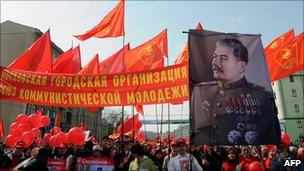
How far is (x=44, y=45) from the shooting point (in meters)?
13.4

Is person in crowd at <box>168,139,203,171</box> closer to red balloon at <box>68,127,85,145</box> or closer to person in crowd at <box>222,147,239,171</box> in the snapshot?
person in crowd at <box>222,147,239,171</box>

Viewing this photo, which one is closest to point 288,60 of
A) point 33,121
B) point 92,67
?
point 92,67

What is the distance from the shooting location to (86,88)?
9508mm

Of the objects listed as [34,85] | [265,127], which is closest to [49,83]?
[34,85]

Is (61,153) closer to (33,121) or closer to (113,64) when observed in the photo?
(113,64)

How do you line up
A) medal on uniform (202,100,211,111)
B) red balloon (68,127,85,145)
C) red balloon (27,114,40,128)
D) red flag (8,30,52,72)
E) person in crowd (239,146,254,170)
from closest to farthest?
medal on uniform (202,100,211,111) < person in crowd (239,146,254,170) < red balloon (68,127,85,145) < red flag (8,30,52,72) < red balloon (27,114,40,128)

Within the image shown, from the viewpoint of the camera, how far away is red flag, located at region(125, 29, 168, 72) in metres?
14.6

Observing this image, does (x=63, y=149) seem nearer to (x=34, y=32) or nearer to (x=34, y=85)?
(x=34, y=85)

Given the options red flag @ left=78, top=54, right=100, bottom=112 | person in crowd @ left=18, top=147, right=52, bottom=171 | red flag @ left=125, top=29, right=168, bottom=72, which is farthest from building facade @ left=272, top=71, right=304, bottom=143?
person in crowd @ left=18, top=147, right=52, bottom=171

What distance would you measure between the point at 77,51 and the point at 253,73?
10788 millimetres

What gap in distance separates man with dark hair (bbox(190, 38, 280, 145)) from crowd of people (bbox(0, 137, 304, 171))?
0.71 metres

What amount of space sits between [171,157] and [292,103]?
204ft

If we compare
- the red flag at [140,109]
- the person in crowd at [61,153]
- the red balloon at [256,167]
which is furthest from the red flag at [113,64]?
the red balloon at [256,167]


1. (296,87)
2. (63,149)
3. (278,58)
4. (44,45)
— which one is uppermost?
(296,87)
